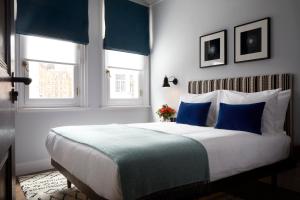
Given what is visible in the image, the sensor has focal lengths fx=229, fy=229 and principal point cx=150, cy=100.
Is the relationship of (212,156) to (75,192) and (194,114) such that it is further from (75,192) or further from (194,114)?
(75,192)

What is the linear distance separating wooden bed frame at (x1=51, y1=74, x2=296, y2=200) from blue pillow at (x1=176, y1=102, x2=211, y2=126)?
0.49 m

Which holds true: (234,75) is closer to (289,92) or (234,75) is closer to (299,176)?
(289,92)

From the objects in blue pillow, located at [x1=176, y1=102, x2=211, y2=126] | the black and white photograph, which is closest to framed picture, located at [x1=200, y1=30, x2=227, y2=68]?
the black and white photograph

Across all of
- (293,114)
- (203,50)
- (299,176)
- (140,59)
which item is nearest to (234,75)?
(203,50)

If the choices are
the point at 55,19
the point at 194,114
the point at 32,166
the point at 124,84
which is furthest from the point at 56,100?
the point at 194,114

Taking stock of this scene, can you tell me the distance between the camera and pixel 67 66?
11.9ft

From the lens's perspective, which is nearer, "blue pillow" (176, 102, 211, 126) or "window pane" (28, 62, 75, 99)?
"blue pillow" (176, 102, 211, 126)

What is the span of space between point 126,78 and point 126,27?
3.05ft

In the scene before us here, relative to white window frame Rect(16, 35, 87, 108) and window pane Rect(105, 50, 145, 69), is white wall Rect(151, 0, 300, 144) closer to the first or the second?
window pane Rect(105, 50, 145, 69)

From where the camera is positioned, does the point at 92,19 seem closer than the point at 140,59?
Yes

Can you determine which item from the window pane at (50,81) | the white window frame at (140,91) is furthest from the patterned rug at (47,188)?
the white window frame at (140,91)

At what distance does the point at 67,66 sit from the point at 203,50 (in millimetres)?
2144

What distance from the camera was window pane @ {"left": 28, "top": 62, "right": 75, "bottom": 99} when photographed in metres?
3.32

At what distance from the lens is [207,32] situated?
3475mm
